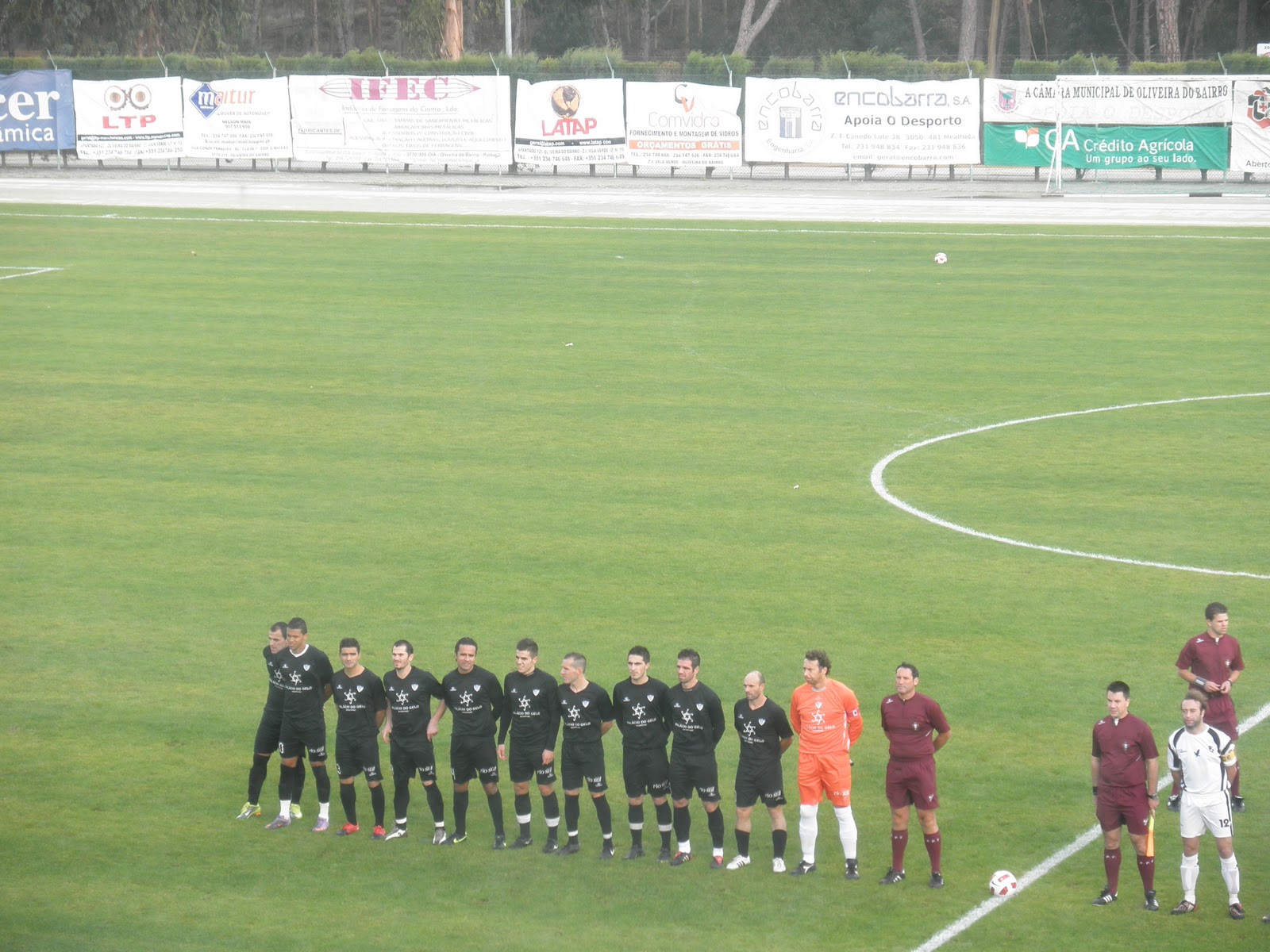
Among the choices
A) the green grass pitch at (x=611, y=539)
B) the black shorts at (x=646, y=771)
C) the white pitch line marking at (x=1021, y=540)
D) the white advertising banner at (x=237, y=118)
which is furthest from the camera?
the white advertising banner at (x=237, y=118)

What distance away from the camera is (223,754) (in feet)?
46.8

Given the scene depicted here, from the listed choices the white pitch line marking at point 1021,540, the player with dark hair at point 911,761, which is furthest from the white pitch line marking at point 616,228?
the player with dark hair at point 911,761

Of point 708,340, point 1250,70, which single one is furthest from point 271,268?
point 1250,70

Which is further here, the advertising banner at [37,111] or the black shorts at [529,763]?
the advertising banner at [37,111]

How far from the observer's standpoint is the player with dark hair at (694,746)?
12000 mm

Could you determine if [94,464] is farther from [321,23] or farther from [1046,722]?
[321,23]

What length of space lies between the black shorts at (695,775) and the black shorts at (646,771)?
13cm

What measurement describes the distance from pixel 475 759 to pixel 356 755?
1009mm

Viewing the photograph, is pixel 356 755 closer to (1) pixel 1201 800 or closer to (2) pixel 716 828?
(2) pixel 716 828

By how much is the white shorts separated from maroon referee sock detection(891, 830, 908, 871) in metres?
2.03

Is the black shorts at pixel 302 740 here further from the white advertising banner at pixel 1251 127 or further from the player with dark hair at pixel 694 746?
the white advertising banner at pixel 1251 127

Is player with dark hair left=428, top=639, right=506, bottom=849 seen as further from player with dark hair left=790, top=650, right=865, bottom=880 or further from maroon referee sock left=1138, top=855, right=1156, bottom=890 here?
maroon referee sock left=1138, top=855, right=1156, bottom=890

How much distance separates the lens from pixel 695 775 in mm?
12078

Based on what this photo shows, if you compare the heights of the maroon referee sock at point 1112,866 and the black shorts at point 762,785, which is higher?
the black shorts at point 762,785
